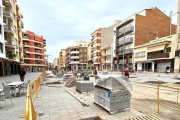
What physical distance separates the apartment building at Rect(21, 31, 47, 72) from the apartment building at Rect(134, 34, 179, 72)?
48.5 meters

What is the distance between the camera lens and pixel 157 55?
2752 centimetres

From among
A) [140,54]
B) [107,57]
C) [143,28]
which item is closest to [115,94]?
[140,54]

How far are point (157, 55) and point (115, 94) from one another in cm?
2975

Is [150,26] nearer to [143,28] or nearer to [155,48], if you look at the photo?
[143,28]

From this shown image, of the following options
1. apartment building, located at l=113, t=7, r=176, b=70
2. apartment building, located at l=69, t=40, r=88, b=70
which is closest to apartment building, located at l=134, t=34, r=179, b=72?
apartment building, located at l=113, t=7, r=176, b=70

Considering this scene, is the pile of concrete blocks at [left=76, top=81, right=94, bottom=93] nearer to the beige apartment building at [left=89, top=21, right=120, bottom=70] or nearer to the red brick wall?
the red brick wall

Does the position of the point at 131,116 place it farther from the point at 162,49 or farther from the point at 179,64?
the point at 162,49

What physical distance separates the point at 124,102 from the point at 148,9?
44162mm

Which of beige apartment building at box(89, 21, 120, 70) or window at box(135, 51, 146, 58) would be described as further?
beige apartment building at box(89, 21, 120, 70)

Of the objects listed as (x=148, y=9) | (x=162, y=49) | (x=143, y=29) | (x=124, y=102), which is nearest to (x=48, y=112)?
(x=124, y=102)

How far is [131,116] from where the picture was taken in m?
3.40

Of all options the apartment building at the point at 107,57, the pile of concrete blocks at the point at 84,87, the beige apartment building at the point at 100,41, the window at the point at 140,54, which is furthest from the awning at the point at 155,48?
the pile of concrete blocks at the point at 84,87

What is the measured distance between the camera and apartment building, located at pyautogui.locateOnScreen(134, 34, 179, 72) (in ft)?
82.3

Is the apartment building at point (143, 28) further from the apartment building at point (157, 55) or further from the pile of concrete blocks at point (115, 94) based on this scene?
the pile of concrete blocks at point (115, 94)
